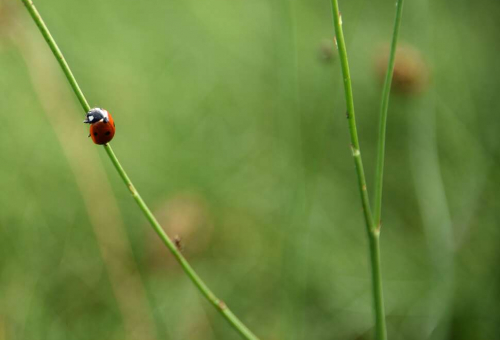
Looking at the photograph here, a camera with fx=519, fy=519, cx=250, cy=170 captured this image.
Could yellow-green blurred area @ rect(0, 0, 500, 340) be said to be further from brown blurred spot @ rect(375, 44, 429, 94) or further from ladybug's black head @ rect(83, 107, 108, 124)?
ladybug's black head @ rect(83, 107, 108, 124)

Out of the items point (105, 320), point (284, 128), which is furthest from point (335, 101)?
point (105, 320)

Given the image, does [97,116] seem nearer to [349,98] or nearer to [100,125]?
[100,125]

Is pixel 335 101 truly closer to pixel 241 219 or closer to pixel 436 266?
pixel 241 219

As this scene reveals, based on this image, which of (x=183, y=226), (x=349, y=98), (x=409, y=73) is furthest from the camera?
(x=409, y=73)

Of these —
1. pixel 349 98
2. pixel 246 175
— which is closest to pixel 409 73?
pixel 246 175

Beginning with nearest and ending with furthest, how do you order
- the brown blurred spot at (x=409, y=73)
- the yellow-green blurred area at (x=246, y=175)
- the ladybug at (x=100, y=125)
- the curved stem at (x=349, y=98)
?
the curved stem at (x=349, y=98) < the ladybug at (x=100, y=125) < the yellow-green blurred area at (x=246, y=175) < the brown blurred spot at (x=409, y=73)

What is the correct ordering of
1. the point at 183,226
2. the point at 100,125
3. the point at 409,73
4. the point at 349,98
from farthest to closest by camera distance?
1. the point at 409,73
2. the point at 183,226
3. the point at 100,125
4. the point at 349,98

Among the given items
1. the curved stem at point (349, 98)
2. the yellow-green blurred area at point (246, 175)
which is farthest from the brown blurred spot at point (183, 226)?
the curved stem at point (349, 98)

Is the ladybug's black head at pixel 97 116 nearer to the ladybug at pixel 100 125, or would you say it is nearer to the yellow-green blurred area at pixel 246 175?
the ladybug at pixel 100 125
